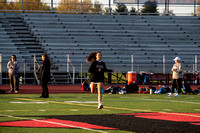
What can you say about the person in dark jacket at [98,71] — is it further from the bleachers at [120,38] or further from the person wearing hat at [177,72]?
the bleachers at [120,38]

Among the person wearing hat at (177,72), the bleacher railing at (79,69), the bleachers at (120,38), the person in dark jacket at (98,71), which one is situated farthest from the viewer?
the bleachers at (120,38)

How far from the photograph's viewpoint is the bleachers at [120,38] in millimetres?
34719

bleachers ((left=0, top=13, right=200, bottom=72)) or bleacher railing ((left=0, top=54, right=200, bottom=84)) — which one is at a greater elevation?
bleachers ((left=0, top=13, right=200, bottom=72))

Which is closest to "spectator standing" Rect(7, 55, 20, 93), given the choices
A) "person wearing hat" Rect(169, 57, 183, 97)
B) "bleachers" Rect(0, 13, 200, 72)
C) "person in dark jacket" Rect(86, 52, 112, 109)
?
"person wearing hat" Rect(169, 57, 183, 97)

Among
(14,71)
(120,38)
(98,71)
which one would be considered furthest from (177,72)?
(120,38)

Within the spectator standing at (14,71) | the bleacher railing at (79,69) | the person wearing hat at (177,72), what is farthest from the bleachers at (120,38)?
the person wearing hat at (177,72)

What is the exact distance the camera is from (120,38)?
3772cm

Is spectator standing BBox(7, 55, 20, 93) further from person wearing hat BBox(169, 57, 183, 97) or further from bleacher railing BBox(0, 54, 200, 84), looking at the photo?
person wearing hat BBox(169, 57, 183, 97)

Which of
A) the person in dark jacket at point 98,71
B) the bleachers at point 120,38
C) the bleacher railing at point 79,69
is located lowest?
the bleacher railing at point 79,69

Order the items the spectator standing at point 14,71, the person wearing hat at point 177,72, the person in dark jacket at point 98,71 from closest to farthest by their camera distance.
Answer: the person in dark jacket at point 98,71 → the person wearing hat at point 177,72 → the spectator standing at point 14,71

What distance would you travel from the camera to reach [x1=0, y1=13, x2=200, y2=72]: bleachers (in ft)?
114

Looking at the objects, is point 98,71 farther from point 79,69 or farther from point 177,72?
point 79,69

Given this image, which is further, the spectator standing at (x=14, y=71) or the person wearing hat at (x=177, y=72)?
the spectator standing at (x=14, y=71)

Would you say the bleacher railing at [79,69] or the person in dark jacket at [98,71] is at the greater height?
the person in dark jacket at [98,71]
